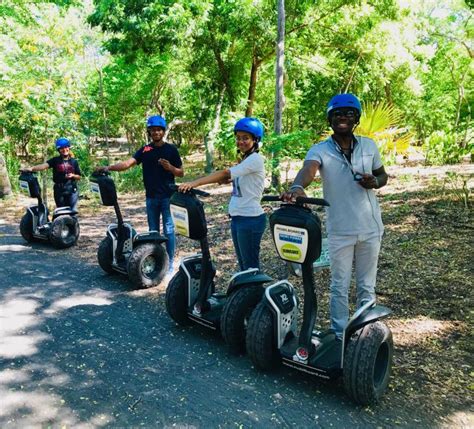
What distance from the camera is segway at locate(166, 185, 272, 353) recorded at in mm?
3688

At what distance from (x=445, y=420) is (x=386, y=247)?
11.7 ft

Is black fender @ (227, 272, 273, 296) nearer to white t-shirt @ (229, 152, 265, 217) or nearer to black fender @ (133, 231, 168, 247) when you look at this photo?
white t-shirt @ (229, 152, 265, 217)

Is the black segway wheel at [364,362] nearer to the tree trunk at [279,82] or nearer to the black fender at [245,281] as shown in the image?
the black fender at [245,281]

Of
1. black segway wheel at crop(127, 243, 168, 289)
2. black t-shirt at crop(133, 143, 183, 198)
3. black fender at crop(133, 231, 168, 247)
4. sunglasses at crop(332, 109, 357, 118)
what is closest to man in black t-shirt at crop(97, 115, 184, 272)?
black t-shirt at crop(133, 143, 183, 198)

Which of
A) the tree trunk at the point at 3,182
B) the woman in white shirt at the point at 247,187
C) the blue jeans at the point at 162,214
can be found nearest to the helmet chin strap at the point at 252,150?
the woman in white shirt at the point at 247,187

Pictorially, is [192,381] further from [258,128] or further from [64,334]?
[258,128]

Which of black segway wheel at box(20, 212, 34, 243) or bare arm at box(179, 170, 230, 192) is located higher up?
bare arm at box(179, 170, 230, 192)

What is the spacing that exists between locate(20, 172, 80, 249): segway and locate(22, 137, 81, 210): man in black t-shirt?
0.22 metres

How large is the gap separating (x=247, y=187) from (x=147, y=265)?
6.60 ft

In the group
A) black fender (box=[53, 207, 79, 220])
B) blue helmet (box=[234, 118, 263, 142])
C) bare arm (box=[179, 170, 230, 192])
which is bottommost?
black fender (box=[53, 207, 79, 220])

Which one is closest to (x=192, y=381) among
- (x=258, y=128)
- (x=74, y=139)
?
(x=258, y=128)

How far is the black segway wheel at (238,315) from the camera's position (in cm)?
365

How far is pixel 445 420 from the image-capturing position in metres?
2.89

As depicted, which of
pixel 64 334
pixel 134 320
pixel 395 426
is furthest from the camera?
pixel 134 320
